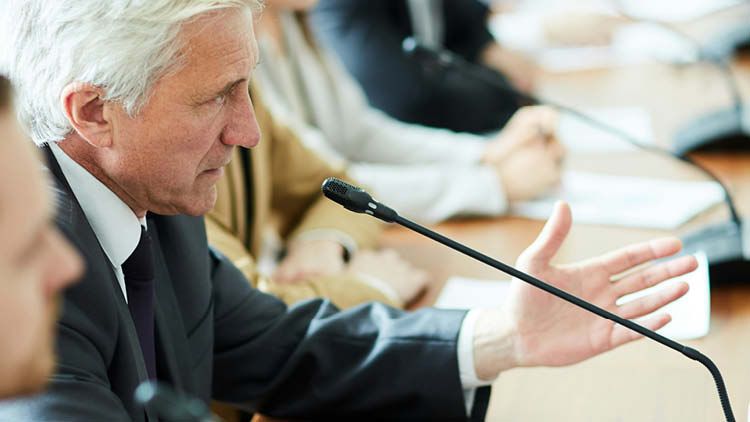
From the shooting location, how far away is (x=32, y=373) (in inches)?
19.6

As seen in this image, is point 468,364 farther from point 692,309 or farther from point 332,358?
point 692,309

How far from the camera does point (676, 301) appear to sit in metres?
1.28

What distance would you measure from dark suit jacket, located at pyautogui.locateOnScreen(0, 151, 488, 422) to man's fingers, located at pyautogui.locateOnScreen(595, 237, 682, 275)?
0.19 meters

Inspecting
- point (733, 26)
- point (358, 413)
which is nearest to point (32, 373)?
point (358, 413)

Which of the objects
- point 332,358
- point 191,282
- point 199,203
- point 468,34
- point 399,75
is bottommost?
point 332,358

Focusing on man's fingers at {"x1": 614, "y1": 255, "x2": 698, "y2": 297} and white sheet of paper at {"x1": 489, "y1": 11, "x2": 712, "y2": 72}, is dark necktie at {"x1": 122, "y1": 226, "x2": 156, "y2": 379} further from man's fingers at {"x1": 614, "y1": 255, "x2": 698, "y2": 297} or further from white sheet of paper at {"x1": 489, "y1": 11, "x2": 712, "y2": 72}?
white sheet of paper at {"x1": 489, "y1": 11, "x2": 712, "y2": 72}

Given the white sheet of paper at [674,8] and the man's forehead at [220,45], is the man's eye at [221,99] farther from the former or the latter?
the white sheet of paper at [674,8]

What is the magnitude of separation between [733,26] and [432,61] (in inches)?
59.8

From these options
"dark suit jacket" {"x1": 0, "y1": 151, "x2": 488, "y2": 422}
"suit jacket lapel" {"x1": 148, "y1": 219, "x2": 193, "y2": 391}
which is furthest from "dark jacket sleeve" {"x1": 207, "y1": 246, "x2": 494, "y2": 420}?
"suit jacket lapel" {"x1": 148, "y1": 219, "x2": 193, "y2": 391}

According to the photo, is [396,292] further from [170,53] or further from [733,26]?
[733,26]

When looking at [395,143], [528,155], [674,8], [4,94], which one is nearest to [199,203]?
[4,94]

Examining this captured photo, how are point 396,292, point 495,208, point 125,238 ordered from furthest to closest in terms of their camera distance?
1. point 495,208
2. point 396,292
3. point 125,238

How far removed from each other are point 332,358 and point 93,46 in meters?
0.49

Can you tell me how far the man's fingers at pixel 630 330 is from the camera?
1014 millimetres
